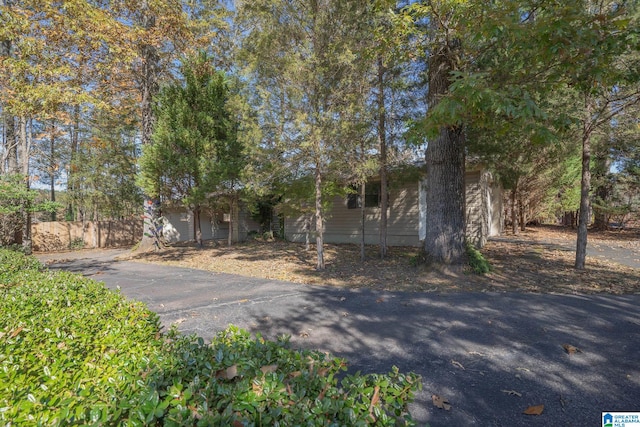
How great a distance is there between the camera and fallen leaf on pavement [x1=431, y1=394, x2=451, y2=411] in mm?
2340

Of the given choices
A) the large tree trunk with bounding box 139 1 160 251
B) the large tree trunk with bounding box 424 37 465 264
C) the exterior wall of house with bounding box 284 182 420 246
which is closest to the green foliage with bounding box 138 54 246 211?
the large tree trunk with bounding box 139 1 160 251

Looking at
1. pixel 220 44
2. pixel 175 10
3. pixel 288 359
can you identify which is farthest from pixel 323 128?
pixel 220 44

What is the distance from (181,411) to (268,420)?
0.30 meters

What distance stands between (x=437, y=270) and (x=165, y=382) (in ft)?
21.7

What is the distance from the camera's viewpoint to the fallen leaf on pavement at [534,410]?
88.6 inches

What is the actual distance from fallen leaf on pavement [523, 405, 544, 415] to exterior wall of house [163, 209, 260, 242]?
1737cm

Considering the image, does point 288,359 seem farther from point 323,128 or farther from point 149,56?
point 149,56

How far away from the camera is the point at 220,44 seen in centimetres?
1331

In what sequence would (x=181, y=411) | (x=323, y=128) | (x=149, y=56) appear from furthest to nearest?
(x=149, y=56) → (x=323, y=128) → (x=181, y=411)

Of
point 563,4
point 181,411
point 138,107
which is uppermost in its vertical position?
point 138,107

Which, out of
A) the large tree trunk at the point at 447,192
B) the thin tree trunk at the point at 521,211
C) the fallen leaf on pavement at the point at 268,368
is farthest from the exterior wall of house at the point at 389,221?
the fallen leaf on pavement at the point at 268,368

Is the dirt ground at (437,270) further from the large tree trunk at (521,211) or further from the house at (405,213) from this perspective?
the large tree trunk at (521,211)

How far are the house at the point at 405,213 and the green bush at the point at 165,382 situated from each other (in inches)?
379

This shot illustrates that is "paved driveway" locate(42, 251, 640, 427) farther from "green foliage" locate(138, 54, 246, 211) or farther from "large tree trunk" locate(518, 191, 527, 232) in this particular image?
"large tree trunk" locate(518, 191, 527, 232)
